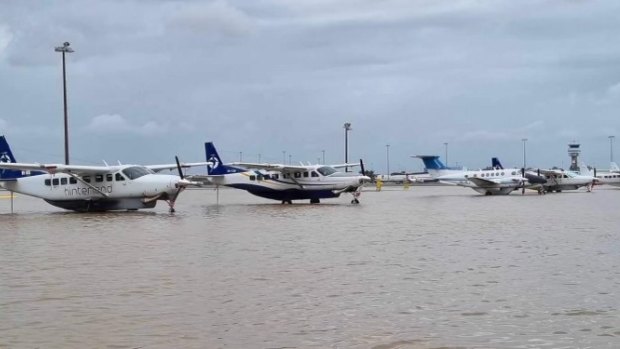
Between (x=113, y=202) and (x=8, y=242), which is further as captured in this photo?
(x=113, y=202)

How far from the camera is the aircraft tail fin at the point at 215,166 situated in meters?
49.2

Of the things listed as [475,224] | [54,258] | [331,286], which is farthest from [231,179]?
[331,286]

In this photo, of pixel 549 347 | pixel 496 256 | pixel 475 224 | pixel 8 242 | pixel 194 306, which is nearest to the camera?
pixel 549 347

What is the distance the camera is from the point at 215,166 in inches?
1957

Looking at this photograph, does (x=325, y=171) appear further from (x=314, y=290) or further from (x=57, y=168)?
(x=314, y=290)

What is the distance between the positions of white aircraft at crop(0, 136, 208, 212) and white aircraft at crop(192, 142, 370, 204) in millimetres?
10575

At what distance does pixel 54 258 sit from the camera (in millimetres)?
16016

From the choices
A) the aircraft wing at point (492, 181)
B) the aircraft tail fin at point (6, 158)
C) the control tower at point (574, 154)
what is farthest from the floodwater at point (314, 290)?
Answer: the control tower at point (574, 154)

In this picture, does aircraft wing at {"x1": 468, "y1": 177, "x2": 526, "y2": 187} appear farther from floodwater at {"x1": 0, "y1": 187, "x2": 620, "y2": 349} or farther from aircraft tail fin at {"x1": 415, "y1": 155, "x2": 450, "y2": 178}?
floodwater at {"x1": 0, "y1": 187, "x2": 620, "y2": 349}

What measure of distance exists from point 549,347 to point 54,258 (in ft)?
36.7

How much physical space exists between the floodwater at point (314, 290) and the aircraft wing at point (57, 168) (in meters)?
14.1

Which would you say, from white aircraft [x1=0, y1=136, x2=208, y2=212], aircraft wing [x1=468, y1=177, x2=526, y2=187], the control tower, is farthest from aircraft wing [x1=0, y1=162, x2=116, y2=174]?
the control tower

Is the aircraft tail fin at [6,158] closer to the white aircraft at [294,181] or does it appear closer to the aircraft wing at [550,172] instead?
the white aircraft at [294,181]

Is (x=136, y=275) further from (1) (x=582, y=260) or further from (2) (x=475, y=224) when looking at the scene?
(2) (x=475, y=224)
